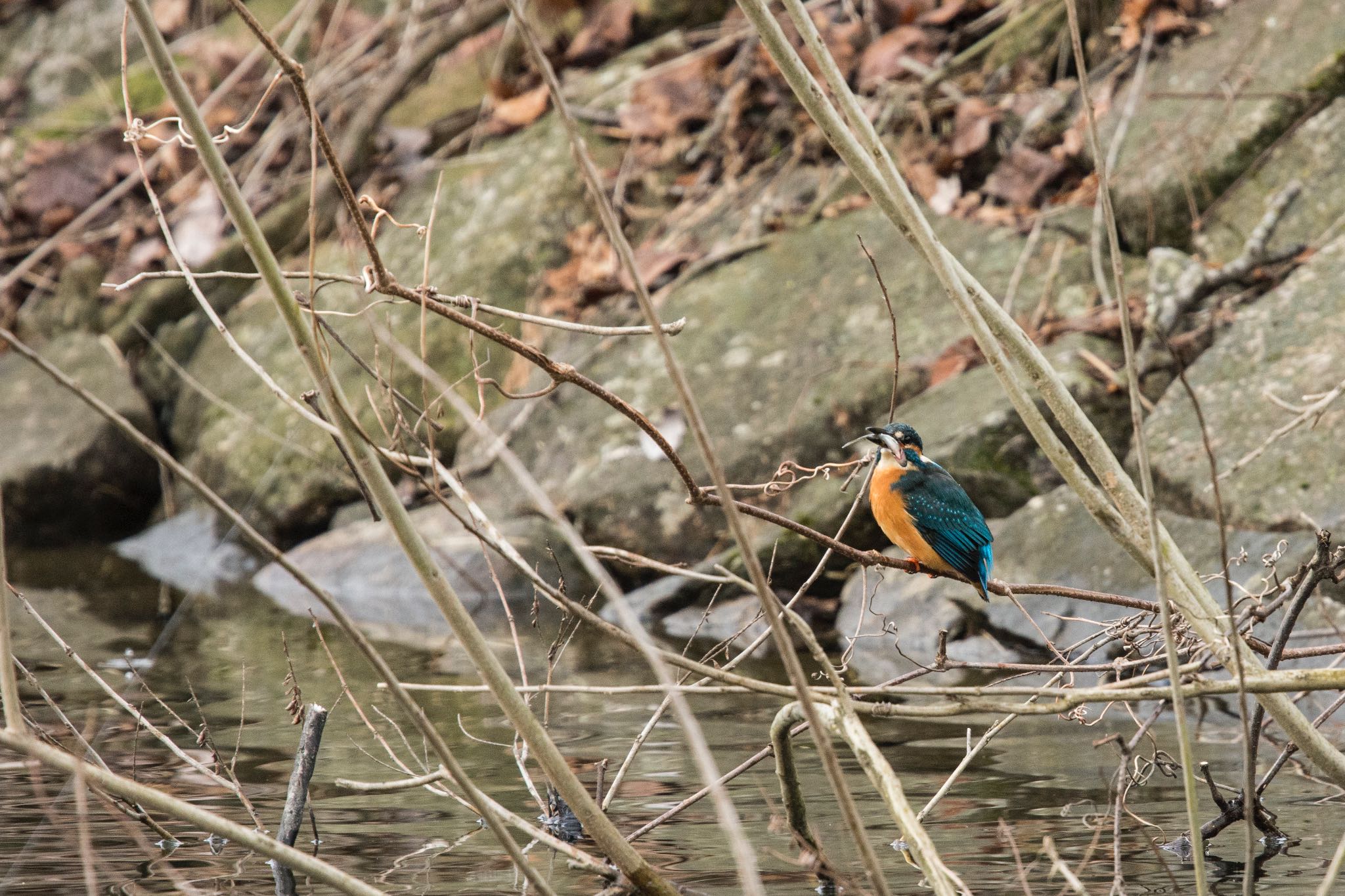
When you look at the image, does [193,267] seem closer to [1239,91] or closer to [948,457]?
[948,457]

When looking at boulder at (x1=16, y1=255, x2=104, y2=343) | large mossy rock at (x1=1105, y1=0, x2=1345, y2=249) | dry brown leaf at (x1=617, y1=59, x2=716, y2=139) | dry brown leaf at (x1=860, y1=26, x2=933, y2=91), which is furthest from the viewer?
boulder at (x1=16, y1=255, x2=104, y2=343)

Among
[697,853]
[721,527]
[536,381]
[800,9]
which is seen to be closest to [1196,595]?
[800,9]

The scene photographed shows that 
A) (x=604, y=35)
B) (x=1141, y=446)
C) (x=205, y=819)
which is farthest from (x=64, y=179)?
(x=1141, y=446)

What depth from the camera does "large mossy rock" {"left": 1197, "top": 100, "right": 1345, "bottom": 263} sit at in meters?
6.59

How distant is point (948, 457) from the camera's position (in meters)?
6.20

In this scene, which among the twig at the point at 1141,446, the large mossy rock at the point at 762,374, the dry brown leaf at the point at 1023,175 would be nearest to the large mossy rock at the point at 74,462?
the large mossy rock at the point at 762,374

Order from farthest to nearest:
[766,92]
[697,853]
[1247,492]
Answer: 1. [766,92]
2. [1247,492]
3. [697,853]

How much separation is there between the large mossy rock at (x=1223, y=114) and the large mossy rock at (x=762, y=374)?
1.52 ft

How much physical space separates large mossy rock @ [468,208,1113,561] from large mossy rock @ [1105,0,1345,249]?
0.46 meters

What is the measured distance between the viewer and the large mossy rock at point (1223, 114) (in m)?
6.91

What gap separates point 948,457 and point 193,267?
5.67 m

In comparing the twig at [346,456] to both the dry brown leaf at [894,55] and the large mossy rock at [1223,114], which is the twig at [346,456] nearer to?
the large mossy rock at [1223,114]

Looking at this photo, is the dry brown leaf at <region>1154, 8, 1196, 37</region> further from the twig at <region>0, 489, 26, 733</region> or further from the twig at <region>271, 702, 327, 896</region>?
A: the twig at <region>0, 489, 26, 733</region>

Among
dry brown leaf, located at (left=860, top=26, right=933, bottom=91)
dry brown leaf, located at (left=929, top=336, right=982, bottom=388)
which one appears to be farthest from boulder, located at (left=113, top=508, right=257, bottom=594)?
dry brown leaf, located at (left=860, top=26, right=933, bottom=91)
